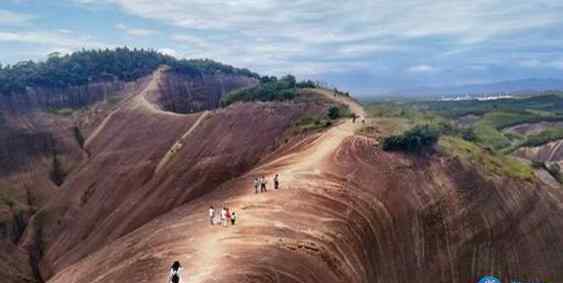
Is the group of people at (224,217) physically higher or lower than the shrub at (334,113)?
lower

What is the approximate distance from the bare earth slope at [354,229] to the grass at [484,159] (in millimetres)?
1469

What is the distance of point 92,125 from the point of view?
9919cm

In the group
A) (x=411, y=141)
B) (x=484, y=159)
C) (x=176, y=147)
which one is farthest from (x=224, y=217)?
(x=176, y=147)

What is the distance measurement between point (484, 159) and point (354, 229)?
23.1 meters

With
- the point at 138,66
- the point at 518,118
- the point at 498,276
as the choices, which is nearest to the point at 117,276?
the point at 498,276

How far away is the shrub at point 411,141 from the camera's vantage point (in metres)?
50.2

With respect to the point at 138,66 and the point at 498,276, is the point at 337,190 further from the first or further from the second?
the point at 138,66

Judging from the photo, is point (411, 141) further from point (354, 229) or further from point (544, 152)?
point (544, 152)

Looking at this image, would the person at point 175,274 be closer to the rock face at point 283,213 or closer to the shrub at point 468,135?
the rock face at point 283,213

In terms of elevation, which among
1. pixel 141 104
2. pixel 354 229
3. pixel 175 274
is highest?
pixel 141 104

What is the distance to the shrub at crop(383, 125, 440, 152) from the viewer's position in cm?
5022

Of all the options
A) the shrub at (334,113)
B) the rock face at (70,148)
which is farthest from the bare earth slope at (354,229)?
the rock face at (70,148)

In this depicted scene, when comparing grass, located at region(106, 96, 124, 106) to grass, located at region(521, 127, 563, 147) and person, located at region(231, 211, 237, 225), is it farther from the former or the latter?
person, located at region(231, 211, 237, 225)

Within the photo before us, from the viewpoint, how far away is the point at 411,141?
50219 mm
